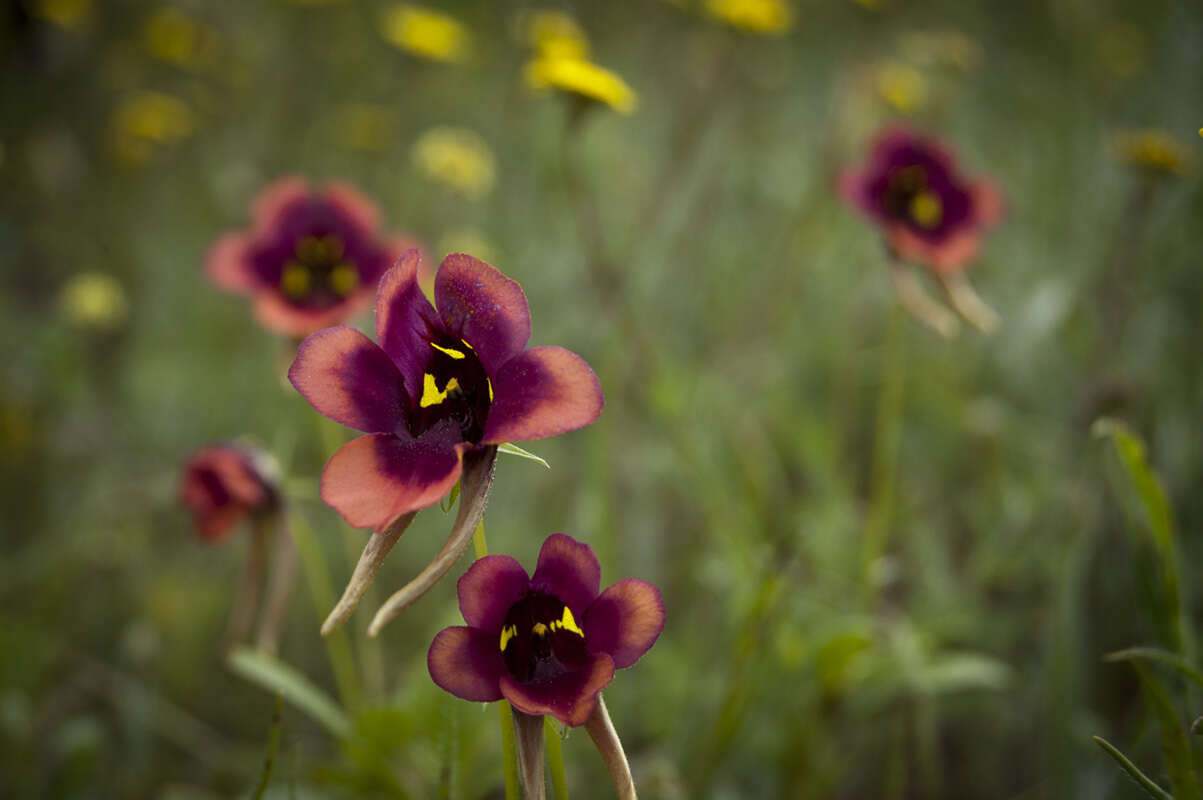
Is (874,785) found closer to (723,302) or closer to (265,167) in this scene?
(723,302)

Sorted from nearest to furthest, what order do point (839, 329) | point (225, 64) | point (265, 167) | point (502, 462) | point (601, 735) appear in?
point (601, 735), point (502, 462), point (839, 329), point (265, 167), point (225, 64)

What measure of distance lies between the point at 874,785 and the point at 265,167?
158 inches

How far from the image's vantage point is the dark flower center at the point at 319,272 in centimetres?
189

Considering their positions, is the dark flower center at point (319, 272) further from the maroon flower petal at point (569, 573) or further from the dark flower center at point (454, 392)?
the maroon flower petal at point (569, 573)

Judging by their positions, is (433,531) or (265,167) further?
(265,167)

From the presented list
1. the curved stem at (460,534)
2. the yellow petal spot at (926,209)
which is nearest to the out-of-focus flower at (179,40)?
the yellow petal spot at (926,209)

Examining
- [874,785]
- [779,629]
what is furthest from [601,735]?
[874,785]

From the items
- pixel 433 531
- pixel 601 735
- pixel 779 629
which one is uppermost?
pixel 601 735

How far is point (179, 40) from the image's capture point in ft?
14.3

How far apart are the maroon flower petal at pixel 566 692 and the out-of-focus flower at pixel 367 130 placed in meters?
3.63

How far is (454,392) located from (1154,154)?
6.90 ft

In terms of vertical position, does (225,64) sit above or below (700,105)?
below

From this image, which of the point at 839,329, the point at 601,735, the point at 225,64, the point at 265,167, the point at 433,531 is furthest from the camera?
the point at 225,64

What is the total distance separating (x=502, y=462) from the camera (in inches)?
128
